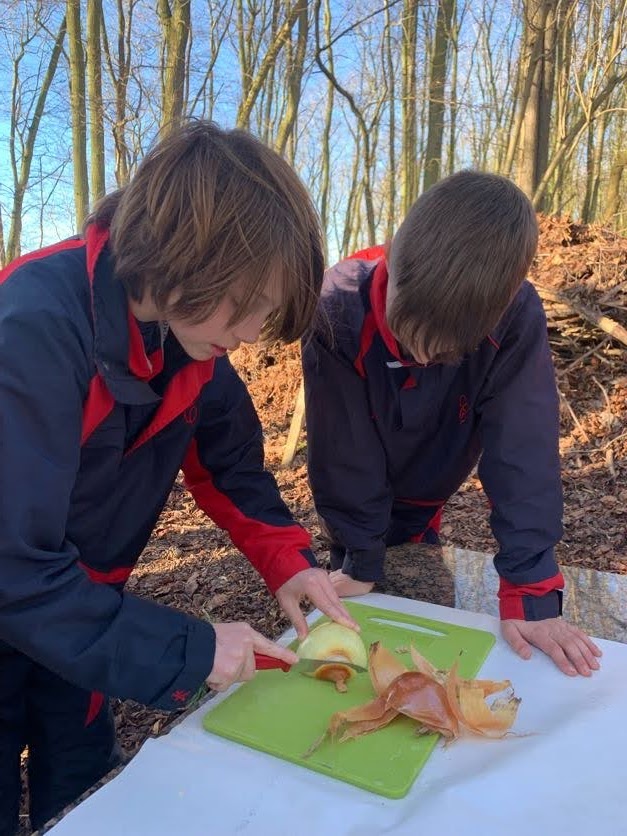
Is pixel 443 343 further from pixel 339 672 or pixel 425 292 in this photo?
pixel 339 672

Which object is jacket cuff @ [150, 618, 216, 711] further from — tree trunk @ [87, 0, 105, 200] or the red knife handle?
tree trunk @ [87, 0, 105, 200]

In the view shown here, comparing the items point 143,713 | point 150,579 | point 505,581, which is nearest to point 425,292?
point 505,581

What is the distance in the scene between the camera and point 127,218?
112 centimetres

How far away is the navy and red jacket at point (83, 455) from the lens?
1.00 m

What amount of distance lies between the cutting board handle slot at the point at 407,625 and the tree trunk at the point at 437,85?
290 inches

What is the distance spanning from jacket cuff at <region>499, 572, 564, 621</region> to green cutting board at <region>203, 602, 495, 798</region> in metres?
0.09

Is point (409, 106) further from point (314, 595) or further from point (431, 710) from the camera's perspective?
point (431, 710)

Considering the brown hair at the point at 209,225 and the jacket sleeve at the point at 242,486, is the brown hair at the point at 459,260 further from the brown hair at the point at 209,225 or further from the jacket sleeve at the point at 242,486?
the jacket sleeve at the point at 242,486

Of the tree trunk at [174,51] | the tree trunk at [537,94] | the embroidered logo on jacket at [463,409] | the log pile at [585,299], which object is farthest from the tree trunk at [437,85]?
the embroidered logo on jacket at [463,409]

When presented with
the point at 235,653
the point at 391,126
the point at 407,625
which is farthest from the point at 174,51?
the point at 235,653

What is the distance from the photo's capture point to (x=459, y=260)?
1.32m

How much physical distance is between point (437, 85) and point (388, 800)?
352 inches

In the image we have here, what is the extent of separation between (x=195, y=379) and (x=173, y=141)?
423 mm

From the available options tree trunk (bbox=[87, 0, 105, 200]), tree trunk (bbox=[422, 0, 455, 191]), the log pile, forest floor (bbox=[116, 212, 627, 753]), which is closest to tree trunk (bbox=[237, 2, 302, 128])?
tree trunk (bbox=[87, 0, 105, 200])
